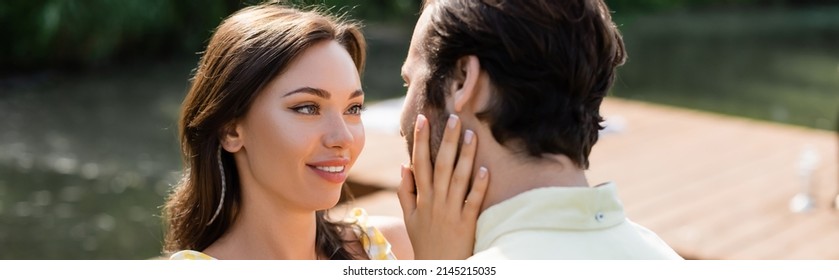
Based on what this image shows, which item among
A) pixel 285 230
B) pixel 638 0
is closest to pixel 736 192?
pixel 285 230

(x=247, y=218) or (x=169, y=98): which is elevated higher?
(x=247, y=218)

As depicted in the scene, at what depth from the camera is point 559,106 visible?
1.52 metres

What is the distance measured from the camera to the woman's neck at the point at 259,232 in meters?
2.12

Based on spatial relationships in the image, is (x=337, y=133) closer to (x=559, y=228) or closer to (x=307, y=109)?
(x=307, y=109)

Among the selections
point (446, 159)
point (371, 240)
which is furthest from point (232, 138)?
point (446, 159)

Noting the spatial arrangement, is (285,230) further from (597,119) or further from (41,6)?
(41,6)

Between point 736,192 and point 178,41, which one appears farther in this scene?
point 178,41

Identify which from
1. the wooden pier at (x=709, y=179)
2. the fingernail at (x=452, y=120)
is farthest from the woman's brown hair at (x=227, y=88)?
the wooden pier at (x=709, y=179)

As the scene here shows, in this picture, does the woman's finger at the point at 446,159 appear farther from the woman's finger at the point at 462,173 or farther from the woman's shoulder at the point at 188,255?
the woman's shoulder at the point at 188,255

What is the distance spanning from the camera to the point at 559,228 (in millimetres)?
1479

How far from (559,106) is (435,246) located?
29 cm

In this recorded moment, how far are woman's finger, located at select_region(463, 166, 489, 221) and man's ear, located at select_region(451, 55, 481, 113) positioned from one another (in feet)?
0.32

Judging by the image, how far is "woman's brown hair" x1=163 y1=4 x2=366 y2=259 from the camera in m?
2.01

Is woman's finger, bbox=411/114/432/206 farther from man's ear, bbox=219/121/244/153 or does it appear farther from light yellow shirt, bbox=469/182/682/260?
man's ear, bbox=219/121/244/153
